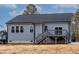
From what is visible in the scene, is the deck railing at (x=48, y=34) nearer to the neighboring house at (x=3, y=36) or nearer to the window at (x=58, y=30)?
the window at (x=58, y=30)

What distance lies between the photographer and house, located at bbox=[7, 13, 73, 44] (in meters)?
9.20

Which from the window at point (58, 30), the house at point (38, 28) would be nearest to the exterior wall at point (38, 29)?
the house at point (38, 28)

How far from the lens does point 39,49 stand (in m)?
9.24

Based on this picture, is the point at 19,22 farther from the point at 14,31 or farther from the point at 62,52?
the point at 62,52

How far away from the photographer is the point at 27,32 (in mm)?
9250

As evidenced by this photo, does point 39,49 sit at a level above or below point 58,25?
below

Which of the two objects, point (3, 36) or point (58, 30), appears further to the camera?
point (3, 36)

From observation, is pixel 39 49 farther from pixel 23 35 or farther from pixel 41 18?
pixel 41 18

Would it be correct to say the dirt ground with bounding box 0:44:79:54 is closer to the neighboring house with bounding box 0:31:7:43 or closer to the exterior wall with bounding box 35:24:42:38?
the neighboring house with bounding box 0:31:7:43

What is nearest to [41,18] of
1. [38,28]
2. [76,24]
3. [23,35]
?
[38,28]

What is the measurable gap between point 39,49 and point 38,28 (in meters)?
0.30

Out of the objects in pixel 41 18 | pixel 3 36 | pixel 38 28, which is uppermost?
pixel 41 18

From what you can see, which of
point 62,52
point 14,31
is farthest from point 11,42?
point 62,52

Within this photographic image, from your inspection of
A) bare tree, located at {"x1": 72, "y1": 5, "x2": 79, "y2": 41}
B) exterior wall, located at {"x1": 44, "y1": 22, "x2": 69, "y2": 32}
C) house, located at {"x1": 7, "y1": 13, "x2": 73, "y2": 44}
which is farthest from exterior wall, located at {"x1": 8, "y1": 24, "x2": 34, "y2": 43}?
bare tree, located at {"x1": 72, "y1": 5, "x2": 79, "y2": 41}
